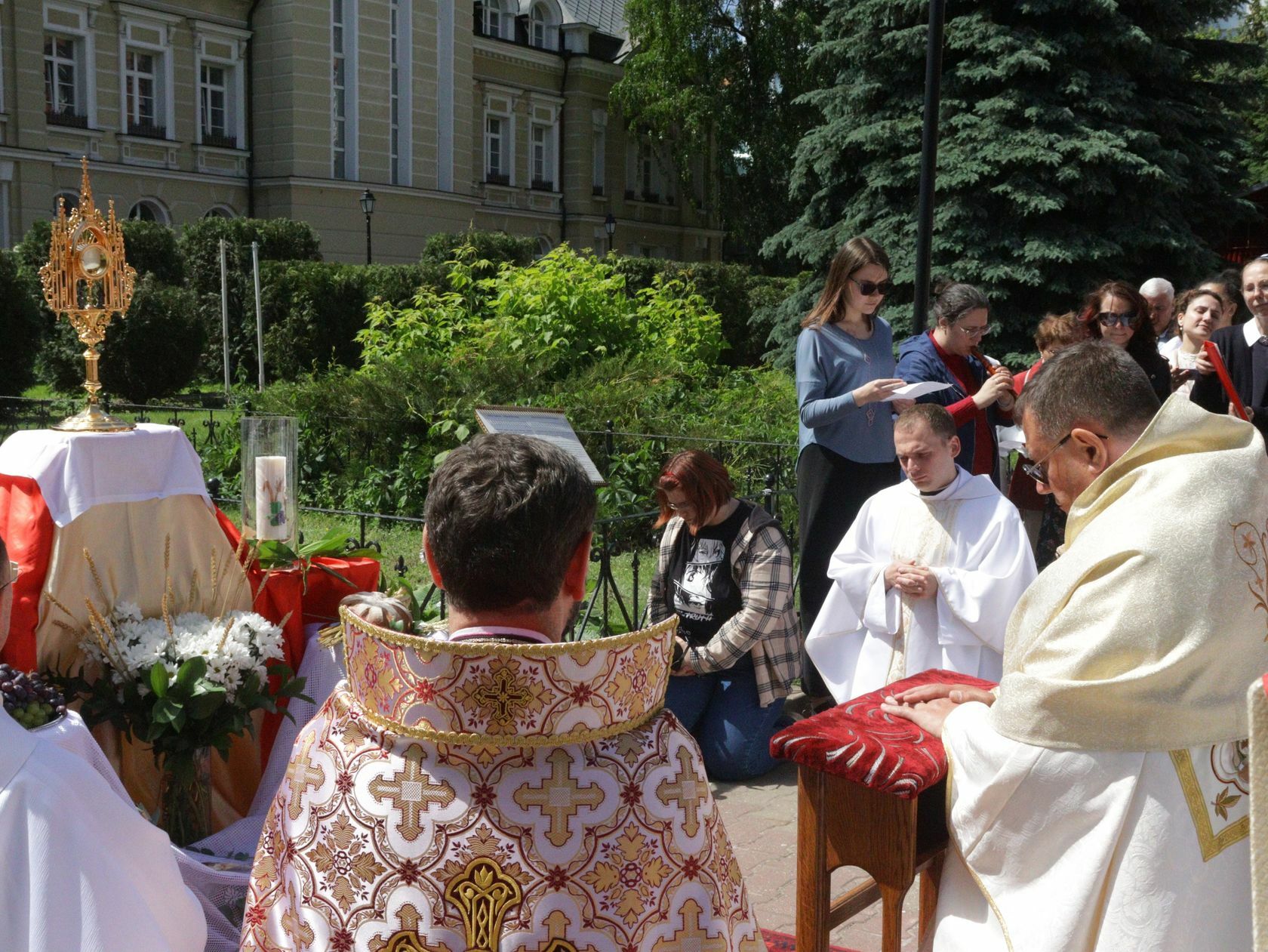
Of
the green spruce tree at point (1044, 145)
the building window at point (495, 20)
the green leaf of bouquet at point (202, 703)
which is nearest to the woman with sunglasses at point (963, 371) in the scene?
the green leaf of bouquet at point (202, 703)

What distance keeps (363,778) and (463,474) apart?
0.44 meters

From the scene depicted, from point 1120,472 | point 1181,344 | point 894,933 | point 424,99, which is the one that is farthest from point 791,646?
point 424,99

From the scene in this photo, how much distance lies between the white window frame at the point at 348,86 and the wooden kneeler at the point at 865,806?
94.2 feet

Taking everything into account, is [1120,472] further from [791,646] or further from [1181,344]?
[1181,344]

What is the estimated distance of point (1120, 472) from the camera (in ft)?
8.29

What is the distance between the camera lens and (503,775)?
1676 millimetres

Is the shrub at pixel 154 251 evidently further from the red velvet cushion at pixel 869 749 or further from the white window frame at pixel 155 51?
the red velvet cushion at pixel 869 749

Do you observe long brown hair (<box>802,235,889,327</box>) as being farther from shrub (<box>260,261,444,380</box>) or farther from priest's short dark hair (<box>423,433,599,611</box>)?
shrub (<box>260,261,444,380</box>)

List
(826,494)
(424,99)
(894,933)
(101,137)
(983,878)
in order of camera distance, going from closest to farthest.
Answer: (983,878) → (894,933) → (826,494) → (101,137) → (424,99)

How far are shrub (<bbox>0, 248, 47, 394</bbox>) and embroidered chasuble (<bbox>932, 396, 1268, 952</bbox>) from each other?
16097 mm

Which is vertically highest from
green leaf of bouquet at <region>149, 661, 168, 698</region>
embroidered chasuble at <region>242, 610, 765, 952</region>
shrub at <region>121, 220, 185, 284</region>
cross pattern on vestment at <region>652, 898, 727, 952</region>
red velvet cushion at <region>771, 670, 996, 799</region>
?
shrub at <region>121, 220, 185, 284</region>

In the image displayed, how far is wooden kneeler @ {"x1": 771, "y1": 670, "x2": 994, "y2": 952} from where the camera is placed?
2.71 meters

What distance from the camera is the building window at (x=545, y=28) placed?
37.3 metres

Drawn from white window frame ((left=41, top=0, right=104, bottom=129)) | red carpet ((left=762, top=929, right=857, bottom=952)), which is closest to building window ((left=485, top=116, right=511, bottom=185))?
white window frame ((left=41, top=0, right=104, bottom=129))
